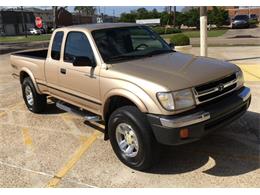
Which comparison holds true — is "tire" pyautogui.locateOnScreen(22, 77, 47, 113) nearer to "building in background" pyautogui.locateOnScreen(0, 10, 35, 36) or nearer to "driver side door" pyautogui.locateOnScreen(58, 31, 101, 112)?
"driver side door" pyautogui.locateOnScreen(58, 31, 101, 112)

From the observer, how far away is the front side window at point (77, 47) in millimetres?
5415

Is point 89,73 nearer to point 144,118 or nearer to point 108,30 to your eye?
point 108,30

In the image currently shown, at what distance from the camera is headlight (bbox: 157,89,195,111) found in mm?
4145

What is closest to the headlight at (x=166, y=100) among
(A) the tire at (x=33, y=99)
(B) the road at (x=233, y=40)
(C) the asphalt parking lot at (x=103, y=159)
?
(C) the asphalt parking lot at (x=103, y=159)

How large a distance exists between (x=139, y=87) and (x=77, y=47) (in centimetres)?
179

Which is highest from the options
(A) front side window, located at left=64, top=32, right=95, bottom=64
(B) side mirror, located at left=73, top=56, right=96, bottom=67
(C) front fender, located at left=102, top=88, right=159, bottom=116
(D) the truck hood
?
(A) front side window, located at left=64, top=32, right=95, bottom=64

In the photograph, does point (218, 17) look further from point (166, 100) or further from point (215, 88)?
point (166, 100)

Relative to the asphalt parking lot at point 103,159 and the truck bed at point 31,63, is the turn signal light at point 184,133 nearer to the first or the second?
the asphalt parking lot at point 103,159

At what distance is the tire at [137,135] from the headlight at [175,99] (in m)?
0.36

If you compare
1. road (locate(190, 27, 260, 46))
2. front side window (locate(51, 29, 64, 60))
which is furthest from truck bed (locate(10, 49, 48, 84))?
road (locate(190, 27, 260, 46))

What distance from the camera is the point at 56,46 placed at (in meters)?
6.29

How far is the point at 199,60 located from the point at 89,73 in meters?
1.65

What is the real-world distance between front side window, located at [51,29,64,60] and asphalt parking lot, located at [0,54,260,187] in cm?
134

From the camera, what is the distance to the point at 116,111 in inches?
186
